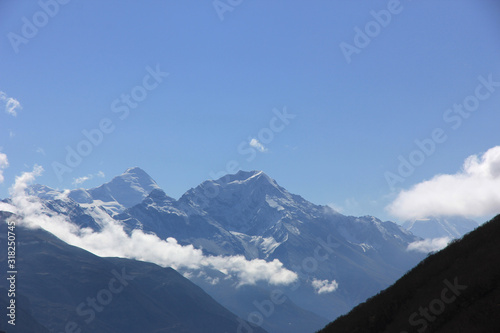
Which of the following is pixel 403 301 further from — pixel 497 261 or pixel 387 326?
pixel 497 261

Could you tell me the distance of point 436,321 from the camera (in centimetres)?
3272

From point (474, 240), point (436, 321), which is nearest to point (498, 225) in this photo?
point (474, 240)

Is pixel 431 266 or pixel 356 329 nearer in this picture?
pixel 356 329

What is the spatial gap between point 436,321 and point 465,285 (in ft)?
11.7

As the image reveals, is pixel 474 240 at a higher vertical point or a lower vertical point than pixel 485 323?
higher

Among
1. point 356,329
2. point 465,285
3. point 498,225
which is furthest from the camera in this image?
point 498,225

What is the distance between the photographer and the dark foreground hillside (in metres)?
30.4

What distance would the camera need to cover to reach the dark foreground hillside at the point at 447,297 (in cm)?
3036

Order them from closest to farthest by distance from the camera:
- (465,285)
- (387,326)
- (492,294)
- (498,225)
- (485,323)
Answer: (485,323) < (492,294) < (465,285) < (387,326) < (498,225)

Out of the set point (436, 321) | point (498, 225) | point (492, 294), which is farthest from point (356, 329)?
point (498, 225)

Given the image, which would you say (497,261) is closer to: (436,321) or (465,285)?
(465,285)

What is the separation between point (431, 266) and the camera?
4222 cm

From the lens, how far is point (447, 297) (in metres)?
34.2

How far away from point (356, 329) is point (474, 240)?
13.4 metres
